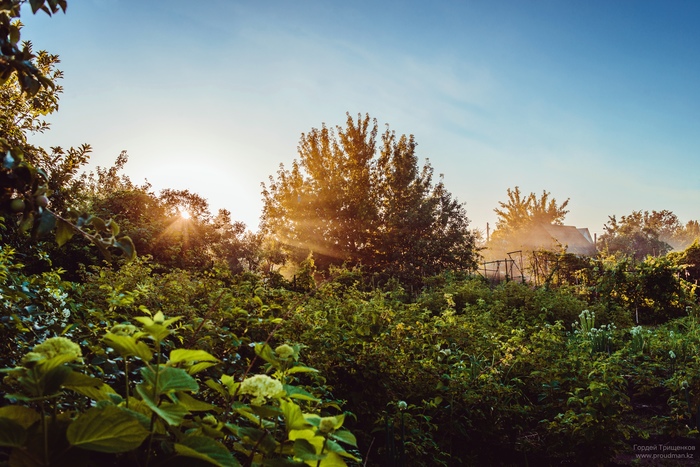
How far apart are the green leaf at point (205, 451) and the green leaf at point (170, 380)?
4.0 inches

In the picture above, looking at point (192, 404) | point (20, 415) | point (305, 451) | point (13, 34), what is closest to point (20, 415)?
point (20, 415)

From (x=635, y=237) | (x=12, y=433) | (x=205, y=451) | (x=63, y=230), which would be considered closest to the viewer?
(x=12, y=433)

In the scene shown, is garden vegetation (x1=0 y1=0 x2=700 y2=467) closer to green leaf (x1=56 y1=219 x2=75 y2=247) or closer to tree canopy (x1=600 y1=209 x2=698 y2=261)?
green leaf (x1=56 y1=219 x2=75 y2=247)

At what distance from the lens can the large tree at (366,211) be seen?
18.2 meters

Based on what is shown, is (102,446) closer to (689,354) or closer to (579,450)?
(579,450)

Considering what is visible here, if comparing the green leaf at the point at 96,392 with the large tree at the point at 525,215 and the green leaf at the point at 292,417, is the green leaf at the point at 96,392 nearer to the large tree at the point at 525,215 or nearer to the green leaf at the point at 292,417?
the green leaf at the point at 292,417

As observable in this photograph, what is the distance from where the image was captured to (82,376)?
33.1 inches

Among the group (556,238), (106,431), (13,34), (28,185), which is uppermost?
(556,238)

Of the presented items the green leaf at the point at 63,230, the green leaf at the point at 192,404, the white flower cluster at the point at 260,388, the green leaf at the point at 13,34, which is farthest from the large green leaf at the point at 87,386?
the green leaf at the point at 13,34

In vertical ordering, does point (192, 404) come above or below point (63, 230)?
below

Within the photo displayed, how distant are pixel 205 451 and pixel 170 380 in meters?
0.17

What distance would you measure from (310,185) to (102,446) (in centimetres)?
1893

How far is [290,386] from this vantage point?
119cm

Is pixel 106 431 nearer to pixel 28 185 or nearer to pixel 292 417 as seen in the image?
pixel 292 417
